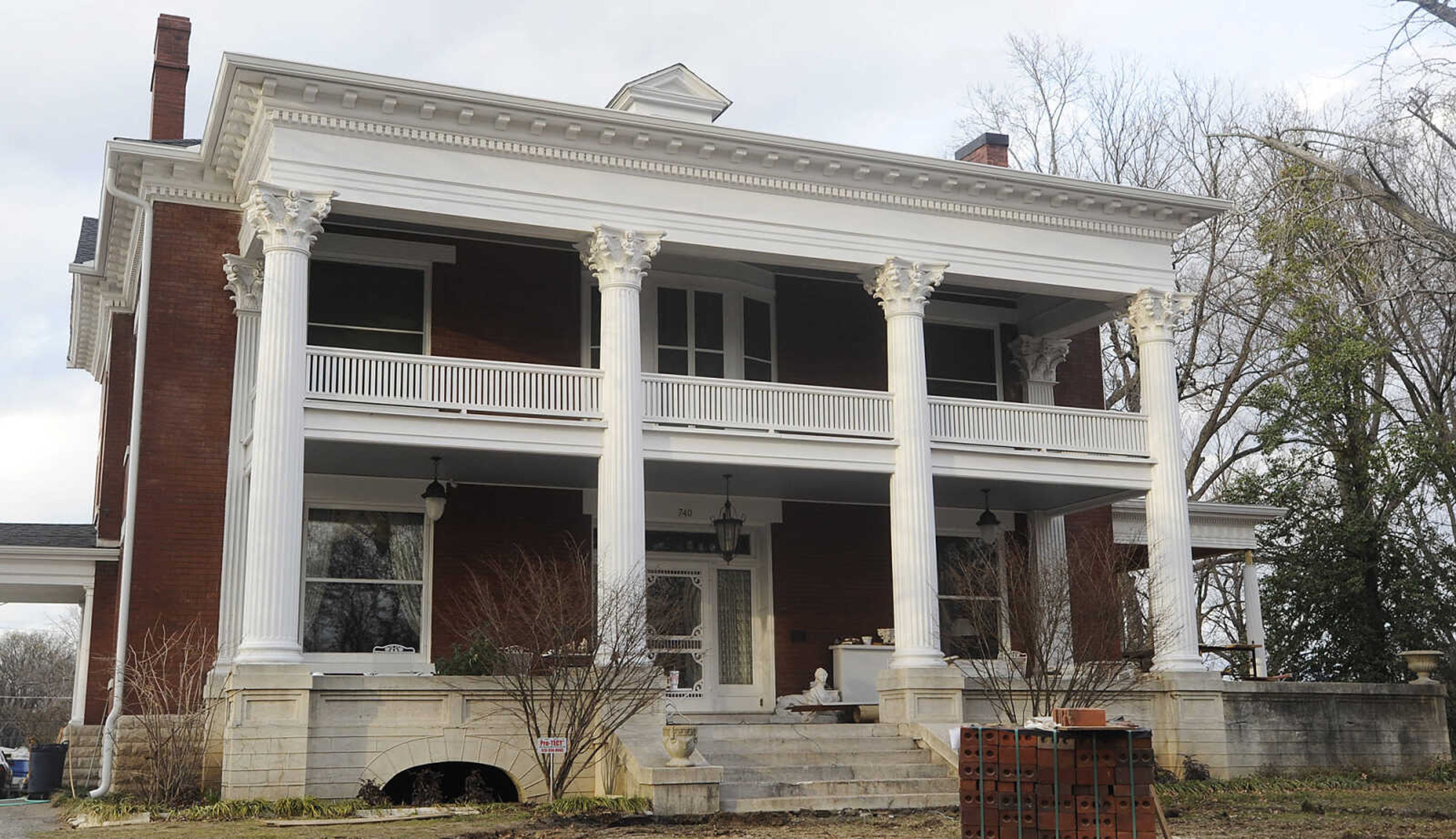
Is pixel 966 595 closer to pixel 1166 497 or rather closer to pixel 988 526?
pixel 988 526

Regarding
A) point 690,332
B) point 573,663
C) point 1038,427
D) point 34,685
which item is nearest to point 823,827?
point 573,663

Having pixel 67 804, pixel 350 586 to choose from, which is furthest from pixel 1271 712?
pixel 67 804

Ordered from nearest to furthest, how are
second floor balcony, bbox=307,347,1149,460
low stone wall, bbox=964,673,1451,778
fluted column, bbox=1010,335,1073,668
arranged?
1. second floor balcony, bbox=307,347,1149,460
2. low stone wall, bbox=964,673,1451,778
3. fluted column, bbox=1010,335,1073,668

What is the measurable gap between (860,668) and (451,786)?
6.22 metres

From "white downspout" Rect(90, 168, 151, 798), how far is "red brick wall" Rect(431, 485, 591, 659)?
12.6ft

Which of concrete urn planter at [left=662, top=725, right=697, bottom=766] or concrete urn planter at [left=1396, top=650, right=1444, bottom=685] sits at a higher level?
concrete urn planter at [left=1396, top=650, right=1444, bottom=685]

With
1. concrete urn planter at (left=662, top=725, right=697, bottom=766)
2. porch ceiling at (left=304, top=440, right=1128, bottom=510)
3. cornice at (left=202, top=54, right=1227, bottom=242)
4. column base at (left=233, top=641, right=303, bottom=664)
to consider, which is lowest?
concrete urn planter at (left=662, top=725, right=697, bottom=766)

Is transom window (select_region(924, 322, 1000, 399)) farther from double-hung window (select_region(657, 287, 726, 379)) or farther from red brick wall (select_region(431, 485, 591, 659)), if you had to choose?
red brick wall (select_region(431, 485, 591, 659))

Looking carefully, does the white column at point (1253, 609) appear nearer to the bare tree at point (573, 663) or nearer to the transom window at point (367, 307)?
the bare tree at point (573, 663)

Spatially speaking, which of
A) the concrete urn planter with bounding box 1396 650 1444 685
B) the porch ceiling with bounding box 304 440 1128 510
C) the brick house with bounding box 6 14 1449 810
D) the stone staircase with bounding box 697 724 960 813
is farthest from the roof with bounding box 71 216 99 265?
the concrete urn planter with bounding box 1396 650 1444 685

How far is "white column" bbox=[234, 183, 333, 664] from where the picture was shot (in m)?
15.9

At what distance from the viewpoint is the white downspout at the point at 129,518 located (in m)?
17.2

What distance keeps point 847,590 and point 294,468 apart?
9083 mm

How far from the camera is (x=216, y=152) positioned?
1845 cm
